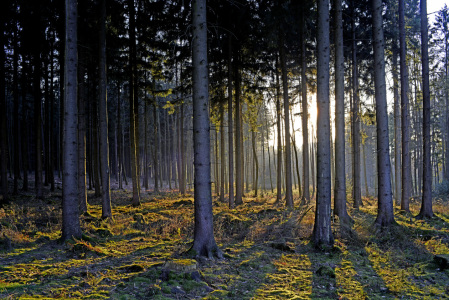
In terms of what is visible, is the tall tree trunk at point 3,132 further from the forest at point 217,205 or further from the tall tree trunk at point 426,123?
the tall tree trunk at point 426,123

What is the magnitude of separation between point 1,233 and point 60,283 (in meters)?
4.97

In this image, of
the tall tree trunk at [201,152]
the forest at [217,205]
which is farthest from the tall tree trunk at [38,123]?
the tall tree trunk at [201,152]

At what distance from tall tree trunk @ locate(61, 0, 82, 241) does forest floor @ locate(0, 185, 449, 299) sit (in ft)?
1.78

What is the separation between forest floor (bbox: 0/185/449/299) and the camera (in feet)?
17.2

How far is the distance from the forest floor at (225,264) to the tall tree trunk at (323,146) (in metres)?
0.56

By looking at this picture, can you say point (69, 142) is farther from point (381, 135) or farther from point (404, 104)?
point (404, 104)

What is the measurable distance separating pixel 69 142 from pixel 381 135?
1033 centimetres

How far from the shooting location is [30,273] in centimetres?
582

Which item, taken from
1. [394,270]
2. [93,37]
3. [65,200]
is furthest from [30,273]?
[93,37]

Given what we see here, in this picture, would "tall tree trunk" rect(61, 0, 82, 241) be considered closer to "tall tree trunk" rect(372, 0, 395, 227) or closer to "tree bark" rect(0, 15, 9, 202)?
"tall tree trunk" rect(372, 0, 395, 227)

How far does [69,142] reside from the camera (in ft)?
28.2

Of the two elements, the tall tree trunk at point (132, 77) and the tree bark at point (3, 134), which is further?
the tree bark at point (3, 134)

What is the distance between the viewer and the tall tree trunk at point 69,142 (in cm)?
857

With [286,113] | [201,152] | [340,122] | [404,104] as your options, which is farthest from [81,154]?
[404,104]
